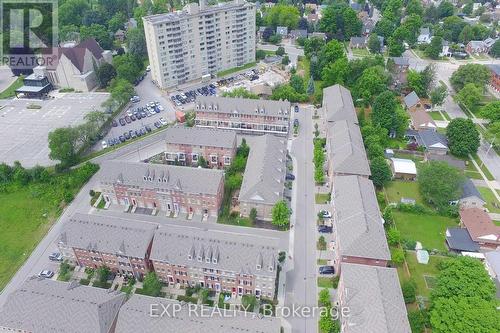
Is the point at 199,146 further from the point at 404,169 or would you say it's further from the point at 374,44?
the point at 374,44

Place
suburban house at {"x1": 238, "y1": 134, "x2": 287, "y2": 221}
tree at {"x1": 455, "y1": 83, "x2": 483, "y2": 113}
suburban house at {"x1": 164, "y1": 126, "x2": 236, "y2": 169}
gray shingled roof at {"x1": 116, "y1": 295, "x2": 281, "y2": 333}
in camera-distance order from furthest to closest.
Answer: tree at {"x1": 455, "y1": 83, "x2": 483, "y2": 113}, suburban house at {"x1": 164, "y1": 126, "x2": 236, "y2": 169}, suburban house at {"x1": 238, "y1": 134, "x2": 287, "y2": 221}, gray shingled roof at {"x1": 116, "y1": 295, "x2": 281, "y2": 333}

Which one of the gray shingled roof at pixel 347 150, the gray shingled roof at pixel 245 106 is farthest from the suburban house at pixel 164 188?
the gray shingled roof at pixel 245 106

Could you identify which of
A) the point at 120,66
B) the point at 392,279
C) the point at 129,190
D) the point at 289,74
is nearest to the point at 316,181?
the point at 392,279

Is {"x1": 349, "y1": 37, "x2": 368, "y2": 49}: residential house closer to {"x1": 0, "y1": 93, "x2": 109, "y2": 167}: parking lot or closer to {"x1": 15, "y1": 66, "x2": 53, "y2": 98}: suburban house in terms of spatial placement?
{"x1": 0, "y1": 93, "x2": 109, "y2": 167}: parking lot

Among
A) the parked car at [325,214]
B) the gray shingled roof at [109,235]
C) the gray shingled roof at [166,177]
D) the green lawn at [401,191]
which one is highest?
the gray shingled roof at [166,177]

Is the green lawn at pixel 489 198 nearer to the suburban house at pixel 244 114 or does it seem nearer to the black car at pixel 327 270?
the black car at pixel 327 270

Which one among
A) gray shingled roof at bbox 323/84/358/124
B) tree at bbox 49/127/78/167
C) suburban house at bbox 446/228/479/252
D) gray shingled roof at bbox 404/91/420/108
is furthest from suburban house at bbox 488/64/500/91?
tree at bbox 49/127/78/167
